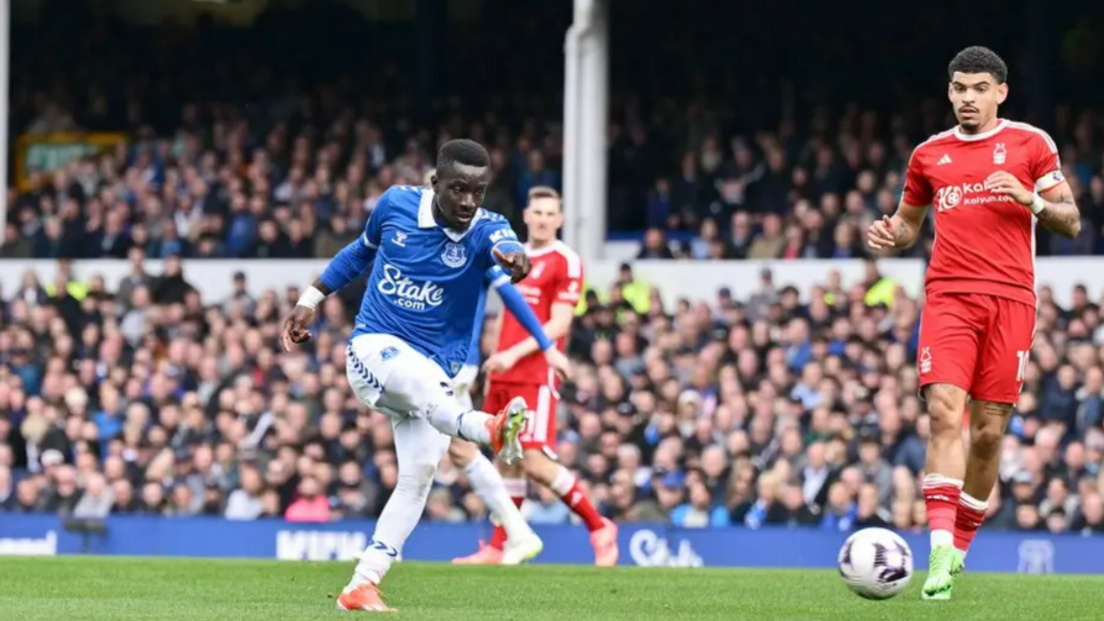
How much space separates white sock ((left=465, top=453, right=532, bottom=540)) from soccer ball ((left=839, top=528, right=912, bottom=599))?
14.8 feet

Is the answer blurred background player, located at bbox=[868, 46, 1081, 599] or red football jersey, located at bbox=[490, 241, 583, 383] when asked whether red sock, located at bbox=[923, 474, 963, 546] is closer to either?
blurred background player, located at bbox=[868, 46, 1081, 599]

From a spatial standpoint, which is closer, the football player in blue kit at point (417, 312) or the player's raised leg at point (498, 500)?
the football player in blue kit at point (417, 312)

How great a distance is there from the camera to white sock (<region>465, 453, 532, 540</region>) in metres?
14.0

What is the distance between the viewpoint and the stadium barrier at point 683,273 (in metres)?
20.5

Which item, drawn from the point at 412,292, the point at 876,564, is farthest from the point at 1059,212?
the point at 412,292

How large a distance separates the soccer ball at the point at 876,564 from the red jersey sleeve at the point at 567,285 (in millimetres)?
5154

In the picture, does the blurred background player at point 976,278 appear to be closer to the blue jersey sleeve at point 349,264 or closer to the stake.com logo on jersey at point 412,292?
the stake.com logo on jersey at point 412,292

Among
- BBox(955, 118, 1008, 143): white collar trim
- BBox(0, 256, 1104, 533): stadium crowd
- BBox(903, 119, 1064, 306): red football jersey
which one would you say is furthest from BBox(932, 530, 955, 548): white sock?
BBox(0, 256, 1104, 533): stadium crowd

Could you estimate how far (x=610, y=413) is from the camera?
19.4m

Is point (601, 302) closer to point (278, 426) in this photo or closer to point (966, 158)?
point (278, 426)

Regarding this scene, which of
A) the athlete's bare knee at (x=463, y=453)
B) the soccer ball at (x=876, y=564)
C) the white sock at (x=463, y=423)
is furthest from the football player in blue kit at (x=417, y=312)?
the athlete's bare knee at (x=463, y=453)

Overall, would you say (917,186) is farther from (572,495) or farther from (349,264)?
(572,495)

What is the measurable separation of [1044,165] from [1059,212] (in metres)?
0.29

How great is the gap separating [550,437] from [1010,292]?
196 inches
